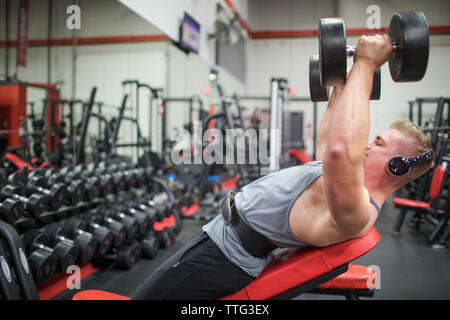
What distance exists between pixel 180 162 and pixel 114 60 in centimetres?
179

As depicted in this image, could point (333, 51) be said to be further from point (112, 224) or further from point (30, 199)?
point (112, 224)

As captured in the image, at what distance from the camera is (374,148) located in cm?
94

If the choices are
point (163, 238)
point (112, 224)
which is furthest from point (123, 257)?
point (163, 238)

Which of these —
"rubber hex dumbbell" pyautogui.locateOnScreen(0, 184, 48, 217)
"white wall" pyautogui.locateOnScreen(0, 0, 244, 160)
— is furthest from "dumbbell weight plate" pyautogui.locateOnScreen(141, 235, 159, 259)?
"white wall" pyautogui.locateOnScreen(0, 0, 244, 160)

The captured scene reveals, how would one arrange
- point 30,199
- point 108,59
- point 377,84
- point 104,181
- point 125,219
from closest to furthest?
point 377,84 → point 30,199 → point 125,219 → point 104,181 → point 108,59

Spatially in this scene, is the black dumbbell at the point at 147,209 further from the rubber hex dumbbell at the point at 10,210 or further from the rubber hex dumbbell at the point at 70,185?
the rubber hex dumbbell at the point at 10,210

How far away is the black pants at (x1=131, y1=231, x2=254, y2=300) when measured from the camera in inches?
38.7

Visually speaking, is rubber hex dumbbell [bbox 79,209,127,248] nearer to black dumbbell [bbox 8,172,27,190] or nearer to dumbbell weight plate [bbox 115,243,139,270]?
dumbbell weight plate [bbox 115,243,139,270]

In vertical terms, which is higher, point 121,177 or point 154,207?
point 121,177

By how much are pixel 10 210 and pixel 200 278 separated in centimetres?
136

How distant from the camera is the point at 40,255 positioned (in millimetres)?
1821
